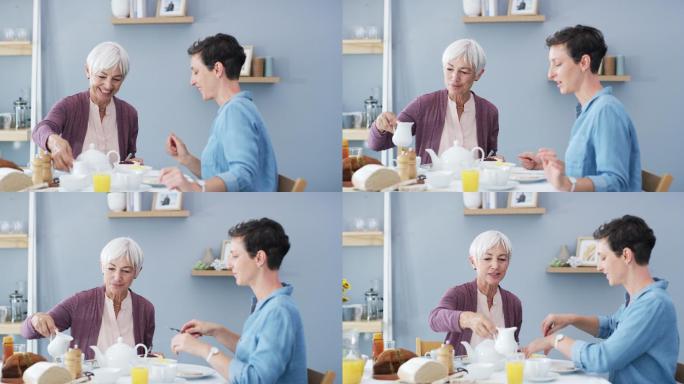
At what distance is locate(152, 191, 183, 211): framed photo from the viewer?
3115 millimetres

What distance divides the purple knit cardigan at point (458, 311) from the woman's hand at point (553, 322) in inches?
3.1

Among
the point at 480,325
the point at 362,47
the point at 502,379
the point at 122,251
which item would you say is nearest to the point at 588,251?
the point at 480,325

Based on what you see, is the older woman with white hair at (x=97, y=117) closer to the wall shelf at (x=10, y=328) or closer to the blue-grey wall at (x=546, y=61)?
the wall shelf at (x=10, y=328)

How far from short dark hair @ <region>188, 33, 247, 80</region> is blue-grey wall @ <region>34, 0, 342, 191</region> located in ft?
0.84

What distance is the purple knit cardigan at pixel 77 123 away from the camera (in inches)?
122

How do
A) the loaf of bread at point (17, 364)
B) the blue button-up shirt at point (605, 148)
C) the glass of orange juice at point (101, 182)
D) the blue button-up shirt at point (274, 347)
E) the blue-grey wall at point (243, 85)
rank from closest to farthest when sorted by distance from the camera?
the blue button-up shirt at point (274, 347), the blue button-up shirt at point (605, 148), the glass of orange juice at point (101, 182), the loaf of bread at point (17, 364), the blue-grey wall at point (243, 85)

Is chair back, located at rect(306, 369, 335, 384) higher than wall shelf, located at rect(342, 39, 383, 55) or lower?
lower

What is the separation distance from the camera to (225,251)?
313 cm

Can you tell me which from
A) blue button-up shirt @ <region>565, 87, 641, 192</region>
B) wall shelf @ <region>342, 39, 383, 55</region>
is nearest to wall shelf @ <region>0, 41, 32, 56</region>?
wall shelf @ <region>342, 39, 383, 55</region>

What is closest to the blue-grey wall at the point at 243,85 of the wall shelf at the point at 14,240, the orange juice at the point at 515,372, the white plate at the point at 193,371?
the wall shelf at the point at 14,240

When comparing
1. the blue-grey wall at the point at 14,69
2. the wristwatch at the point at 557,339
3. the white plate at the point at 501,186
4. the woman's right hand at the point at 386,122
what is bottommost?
the wristwatch at the point at 557,339

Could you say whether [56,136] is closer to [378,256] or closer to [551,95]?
[378,256]

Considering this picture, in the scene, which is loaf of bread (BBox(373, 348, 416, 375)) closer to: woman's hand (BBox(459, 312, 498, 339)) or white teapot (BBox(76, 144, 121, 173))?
woman's hand (BBox(459, 312, 498, 339))

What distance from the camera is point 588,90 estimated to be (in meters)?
2.94
